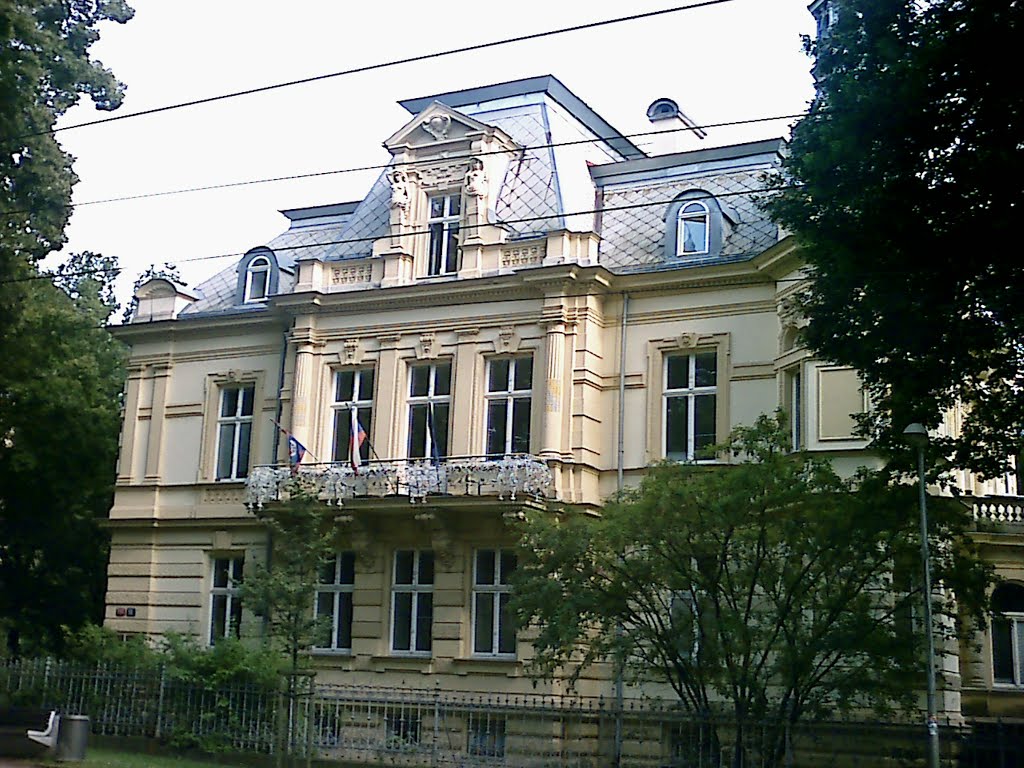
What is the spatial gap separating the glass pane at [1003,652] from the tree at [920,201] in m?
9.62

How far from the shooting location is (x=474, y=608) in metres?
28.9

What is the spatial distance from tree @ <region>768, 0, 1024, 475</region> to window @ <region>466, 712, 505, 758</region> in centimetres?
962

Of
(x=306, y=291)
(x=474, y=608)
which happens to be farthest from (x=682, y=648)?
(x=306, y=291)

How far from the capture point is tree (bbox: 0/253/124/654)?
3500cm

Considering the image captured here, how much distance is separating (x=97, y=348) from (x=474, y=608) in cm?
1868

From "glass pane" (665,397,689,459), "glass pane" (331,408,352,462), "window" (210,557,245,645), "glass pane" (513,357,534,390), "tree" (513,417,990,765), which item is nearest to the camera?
"tree" (513,417,990,765)

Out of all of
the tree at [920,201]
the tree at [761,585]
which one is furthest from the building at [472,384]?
the tree at [920,201]

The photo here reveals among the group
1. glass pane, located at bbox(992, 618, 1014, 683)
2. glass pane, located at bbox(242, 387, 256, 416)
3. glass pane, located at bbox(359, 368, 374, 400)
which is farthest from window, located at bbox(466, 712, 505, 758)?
glass pane, located at bbox(242, 387, 256, 416)

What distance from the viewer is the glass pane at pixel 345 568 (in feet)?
101

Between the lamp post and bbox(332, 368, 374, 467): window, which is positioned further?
bbox(332, 368, 374, 467): window

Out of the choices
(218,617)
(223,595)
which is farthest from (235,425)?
(218,617)

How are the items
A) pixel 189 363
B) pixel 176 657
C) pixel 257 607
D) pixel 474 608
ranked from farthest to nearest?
1. pixel 189 363
2. pixel 474 608
3. pixel 176 657
4. pixel 257 607

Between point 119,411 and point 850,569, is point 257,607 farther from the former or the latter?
point 119,411

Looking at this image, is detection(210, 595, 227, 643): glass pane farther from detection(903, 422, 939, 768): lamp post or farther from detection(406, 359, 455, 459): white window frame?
detection(903, 422, 939, 768): lamp post
